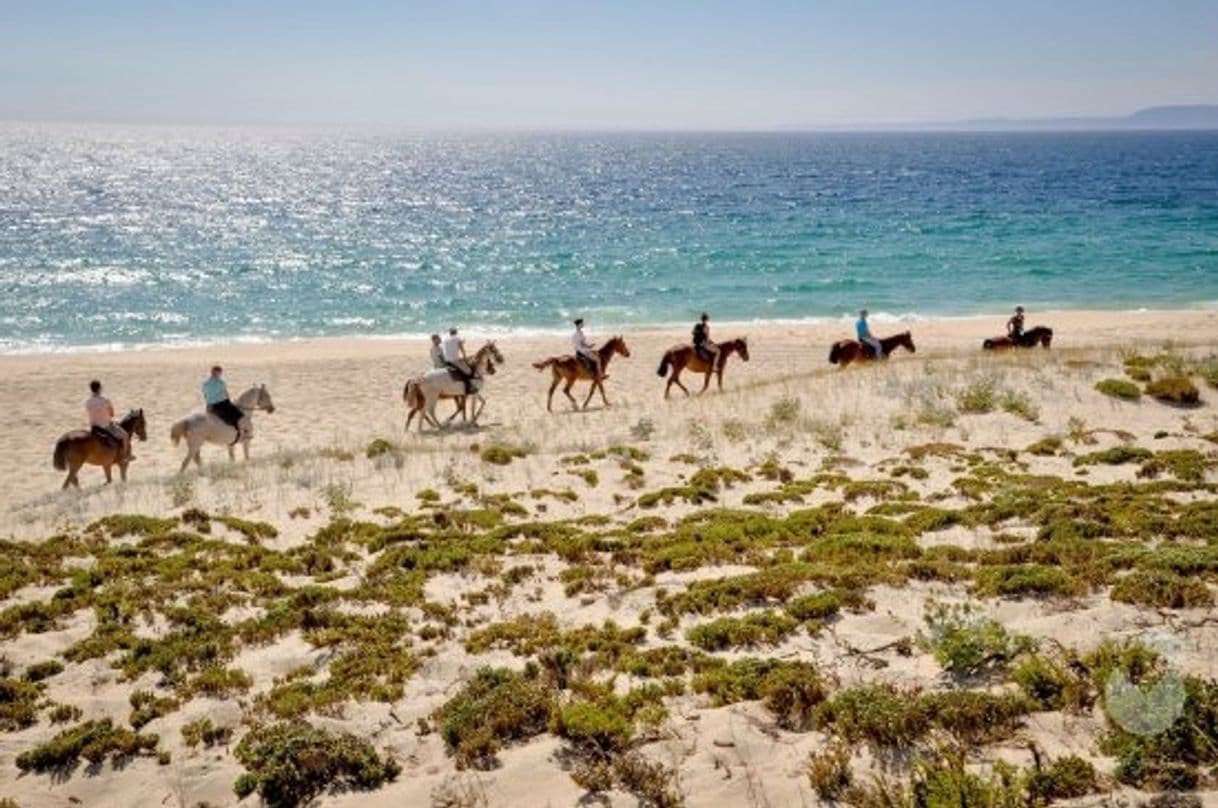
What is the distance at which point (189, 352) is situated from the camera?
43375 mm

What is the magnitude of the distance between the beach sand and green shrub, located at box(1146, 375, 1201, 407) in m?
0.51

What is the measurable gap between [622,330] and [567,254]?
25131 millimetres

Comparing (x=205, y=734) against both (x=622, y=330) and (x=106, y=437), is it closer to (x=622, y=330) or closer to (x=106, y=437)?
(x=106, y=437)

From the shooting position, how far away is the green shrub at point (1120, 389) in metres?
22.0

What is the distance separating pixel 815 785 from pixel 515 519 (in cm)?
939

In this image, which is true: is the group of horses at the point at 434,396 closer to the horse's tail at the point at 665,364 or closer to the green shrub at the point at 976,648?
the horse's tail at the point at 665,364

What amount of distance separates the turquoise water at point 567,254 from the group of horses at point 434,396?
19.4 meters

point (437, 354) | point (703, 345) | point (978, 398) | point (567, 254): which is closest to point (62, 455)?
point (437, 354)

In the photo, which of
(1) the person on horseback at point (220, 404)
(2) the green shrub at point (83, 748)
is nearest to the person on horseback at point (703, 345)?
(1) the person on horseback at point (220, 404)

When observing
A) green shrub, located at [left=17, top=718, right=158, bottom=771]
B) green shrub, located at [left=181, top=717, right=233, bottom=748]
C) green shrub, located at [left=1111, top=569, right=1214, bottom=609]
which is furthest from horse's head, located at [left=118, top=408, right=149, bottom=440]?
green shrub, located at [left=1111, top=569, right=1214, bottom=609]

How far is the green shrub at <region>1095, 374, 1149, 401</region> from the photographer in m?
22.0

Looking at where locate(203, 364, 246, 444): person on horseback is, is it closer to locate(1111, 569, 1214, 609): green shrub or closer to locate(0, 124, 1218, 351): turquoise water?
locate(1111, 569, 1214, 609): green shrub

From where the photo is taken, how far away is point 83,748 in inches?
339

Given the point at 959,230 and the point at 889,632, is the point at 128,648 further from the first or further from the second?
the point at 959,230
